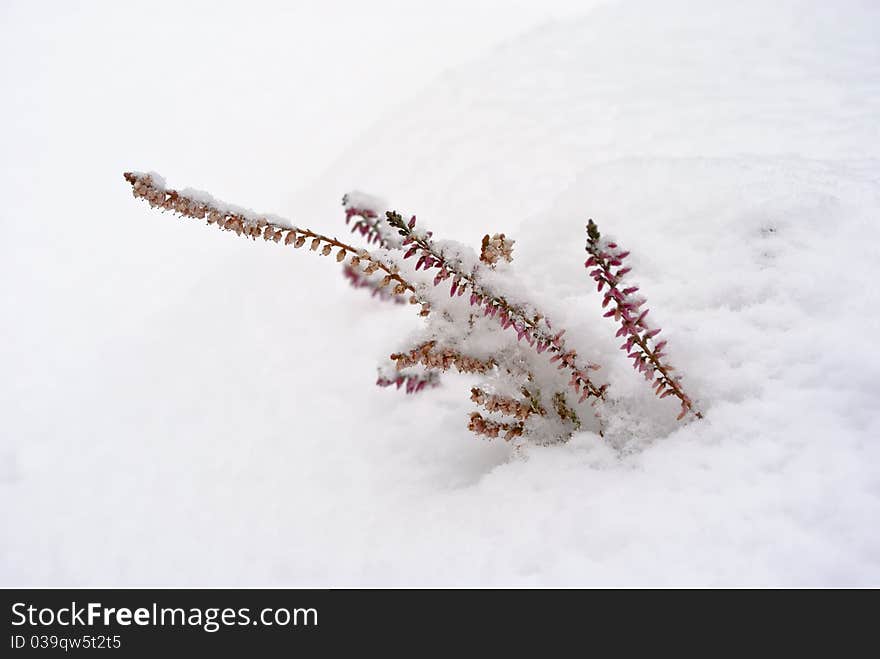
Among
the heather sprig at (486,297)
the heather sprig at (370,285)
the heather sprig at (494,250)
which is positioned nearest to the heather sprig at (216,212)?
the heather sprig at (486,297)

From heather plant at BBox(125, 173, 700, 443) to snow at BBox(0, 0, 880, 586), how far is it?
100 mm

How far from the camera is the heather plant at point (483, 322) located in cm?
137

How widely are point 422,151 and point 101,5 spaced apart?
34.3ft

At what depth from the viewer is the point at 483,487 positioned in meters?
1.59

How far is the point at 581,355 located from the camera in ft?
5.44

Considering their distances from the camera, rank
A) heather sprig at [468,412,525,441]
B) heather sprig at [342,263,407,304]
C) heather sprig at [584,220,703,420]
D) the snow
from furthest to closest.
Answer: heather sprig at [342,263,407,304], heather sprig at [468,412,525,441], the snow, heather sprig at [584,220,703,420]

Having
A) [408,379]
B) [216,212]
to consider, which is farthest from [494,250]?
[216,212]

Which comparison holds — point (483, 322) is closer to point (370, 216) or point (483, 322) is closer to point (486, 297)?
point (486, 297)

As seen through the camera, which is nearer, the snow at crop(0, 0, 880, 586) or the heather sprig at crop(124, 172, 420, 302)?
the snow at crop(0, 0, 880, 586)

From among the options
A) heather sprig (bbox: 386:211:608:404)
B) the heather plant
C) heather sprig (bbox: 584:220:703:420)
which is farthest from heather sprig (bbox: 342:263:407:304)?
heather sprig (bbox: 584:220:703:420)

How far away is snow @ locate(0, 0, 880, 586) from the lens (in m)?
1.32

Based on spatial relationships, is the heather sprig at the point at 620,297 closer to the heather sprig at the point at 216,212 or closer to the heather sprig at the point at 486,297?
the heather sprig at the point at 486,297

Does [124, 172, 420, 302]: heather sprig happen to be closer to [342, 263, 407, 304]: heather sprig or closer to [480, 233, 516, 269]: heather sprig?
[480, 233, 516, 269]: heather sprig

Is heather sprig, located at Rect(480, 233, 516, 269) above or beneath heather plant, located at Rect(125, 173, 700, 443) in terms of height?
above
